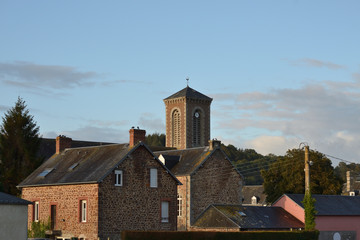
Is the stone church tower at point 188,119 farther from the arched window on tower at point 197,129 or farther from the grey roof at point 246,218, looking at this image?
the grey roof at point 246,218

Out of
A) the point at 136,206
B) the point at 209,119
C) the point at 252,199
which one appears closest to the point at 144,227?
the point at 136,206

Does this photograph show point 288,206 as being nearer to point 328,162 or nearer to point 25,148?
point 328,162

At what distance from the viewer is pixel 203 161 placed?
166 ft

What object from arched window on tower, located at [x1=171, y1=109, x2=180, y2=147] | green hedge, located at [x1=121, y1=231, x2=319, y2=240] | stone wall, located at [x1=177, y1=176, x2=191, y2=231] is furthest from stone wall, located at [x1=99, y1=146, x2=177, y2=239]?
arched window on tower, located at [x1=171, y1=109, x2=180, y2=147]

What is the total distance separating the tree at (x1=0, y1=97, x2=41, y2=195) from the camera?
177ft

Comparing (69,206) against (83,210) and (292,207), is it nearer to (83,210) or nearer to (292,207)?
(83,210)

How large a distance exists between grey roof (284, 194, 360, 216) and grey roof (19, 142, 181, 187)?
1139cm

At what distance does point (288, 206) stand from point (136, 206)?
1320 cm

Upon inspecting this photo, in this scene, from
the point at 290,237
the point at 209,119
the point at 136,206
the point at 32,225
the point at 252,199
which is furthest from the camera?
the point at 209,119

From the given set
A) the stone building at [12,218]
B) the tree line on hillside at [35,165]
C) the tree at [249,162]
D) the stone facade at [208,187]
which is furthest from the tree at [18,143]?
the tree at [249,162]

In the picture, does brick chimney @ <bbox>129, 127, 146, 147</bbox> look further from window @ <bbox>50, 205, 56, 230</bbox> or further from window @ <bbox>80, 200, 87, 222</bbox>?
window @ <bbox>50, 205, 56, 230</bbox>

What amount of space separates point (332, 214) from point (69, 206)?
19.9 m

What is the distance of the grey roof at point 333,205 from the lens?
4632cm

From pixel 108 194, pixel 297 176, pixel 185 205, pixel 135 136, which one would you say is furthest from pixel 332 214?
pixel 108 194
